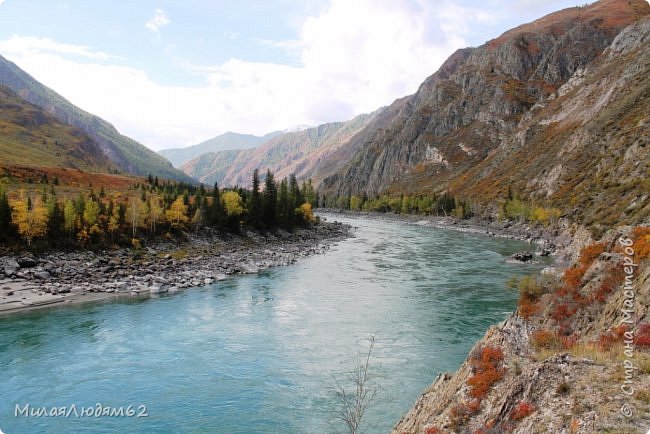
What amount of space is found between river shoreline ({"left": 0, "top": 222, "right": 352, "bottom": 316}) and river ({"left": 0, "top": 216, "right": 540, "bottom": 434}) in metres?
3.04

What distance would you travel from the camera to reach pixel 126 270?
172 feet

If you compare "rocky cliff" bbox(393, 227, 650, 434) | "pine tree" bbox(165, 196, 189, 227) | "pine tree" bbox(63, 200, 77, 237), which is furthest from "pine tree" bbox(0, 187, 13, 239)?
"rocky cliff" bbox(393, 227, 650, 434)

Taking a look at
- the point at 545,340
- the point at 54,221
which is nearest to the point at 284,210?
the point at 54,221

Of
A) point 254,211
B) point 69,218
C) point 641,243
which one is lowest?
point 69,218

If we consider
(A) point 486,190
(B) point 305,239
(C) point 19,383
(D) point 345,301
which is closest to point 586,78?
(A) point 486,190

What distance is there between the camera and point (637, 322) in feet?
53.0

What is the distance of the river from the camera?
21344 millimetres

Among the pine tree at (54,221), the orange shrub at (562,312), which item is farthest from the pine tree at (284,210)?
the orange shrub at (562,312)

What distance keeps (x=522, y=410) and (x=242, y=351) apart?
21881 mm

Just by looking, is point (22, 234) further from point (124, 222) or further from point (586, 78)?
point (586, 78)

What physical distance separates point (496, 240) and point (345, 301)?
6609 centimetres

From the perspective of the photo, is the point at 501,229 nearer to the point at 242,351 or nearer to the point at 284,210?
the point at 284,210

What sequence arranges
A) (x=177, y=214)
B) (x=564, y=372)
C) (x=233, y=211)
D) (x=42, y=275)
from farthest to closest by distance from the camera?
(x=233, y=211) → (x=177, y=214) → (x=42, y=275) → (x=564, y=372)

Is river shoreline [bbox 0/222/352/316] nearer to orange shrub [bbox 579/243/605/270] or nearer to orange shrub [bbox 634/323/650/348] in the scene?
orange shrub [bbox 579/243/605/270]
